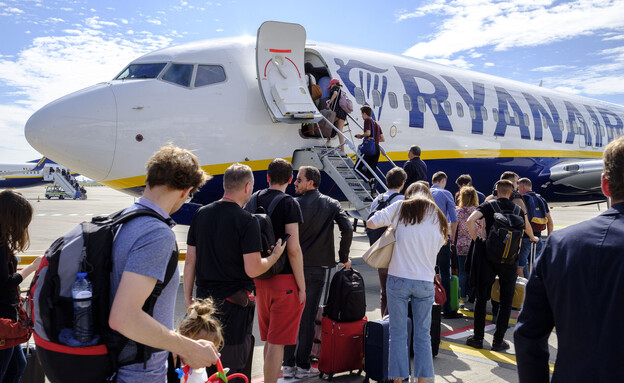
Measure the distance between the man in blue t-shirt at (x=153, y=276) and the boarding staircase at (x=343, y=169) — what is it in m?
6.14

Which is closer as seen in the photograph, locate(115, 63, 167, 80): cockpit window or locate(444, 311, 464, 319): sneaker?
locate(444, 311, 464, 319): sneaker

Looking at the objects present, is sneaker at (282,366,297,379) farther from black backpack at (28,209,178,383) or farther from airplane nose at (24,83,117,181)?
airplane nose at (24,83,117,181)

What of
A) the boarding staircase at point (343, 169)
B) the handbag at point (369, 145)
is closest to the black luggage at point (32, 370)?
the boarding staircase at point (343, 169)

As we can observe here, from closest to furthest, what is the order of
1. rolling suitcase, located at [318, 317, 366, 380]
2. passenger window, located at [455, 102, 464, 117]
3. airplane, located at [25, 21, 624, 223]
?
rolling suitcase, located at [318, 317, 366, 380]
airplane, located at [25, 21, 624, 223]
passenger window, located at [455, 102, 464, 117]

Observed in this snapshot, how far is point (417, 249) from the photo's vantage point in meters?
4.23

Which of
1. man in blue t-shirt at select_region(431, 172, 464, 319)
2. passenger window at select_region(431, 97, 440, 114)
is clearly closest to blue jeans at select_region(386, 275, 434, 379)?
man in blue t-shirt at select_region(431, 172, 464, 319)

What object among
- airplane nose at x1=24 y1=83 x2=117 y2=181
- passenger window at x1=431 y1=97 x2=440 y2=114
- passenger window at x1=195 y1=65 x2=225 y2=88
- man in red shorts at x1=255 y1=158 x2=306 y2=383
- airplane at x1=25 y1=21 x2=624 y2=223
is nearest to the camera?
man in red shorts at x1=255 y1=158 x2=306 y2=383

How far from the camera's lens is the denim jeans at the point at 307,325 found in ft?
15.0

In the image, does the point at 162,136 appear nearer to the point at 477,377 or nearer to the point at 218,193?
the point at 218,193

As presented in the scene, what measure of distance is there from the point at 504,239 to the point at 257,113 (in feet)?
15.8

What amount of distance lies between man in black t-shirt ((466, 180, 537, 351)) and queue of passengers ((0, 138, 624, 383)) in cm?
1

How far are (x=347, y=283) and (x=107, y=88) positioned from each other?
5360 mm

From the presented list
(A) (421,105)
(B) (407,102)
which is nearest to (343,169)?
(B) (407,102)

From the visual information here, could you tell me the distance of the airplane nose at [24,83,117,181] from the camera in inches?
290
